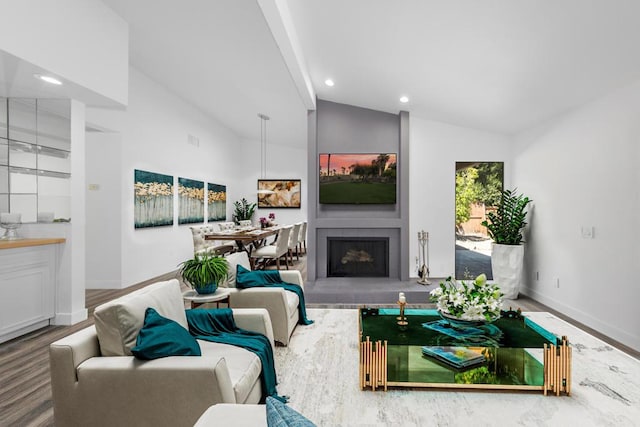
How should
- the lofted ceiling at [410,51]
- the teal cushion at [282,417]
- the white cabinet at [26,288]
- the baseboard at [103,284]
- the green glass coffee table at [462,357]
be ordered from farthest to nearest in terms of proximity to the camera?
the baseboard at [103,284] < the white cabinet at [26,288] < the lofted ceiling at [410,51] < the green glass coffee table at [462,357] < the teal cushion at [282,417]

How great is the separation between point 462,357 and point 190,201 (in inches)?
258

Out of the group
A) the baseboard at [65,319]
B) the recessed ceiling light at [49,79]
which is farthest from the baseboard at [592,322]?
the recessed ceiling light at [49,79]

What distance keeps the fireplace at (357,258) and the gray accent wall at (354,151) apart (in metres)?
0.13

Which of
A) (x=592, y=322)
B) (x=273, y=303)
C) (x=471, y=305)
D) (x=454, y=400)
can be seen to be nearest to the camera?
(x=454, y=400)

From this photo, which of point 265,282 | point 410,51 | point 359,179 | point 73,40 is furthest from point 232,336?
point 359,179

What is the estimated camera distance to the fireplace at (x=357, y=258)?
6.35 m

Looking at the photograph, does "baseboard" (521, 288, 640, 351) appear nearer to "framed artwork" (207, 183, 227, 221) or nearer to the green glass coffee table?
the green glass coffee table

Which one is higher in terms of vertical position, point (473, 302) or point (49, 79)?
point (49, 79)

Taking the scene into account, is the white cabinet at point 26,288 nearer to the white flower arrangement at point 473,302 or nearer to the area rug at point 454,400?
the area rug at point 454,400

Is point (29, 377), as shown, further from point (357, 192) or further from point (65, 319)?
point (357, 192)

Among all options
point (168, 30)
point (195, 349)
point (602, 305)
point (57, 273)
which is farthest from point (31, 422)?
point (602, 305)

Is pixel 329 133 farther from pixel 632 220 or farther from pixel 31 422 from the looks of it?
pixel 31 422

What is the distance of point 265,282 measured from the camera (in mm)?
3867

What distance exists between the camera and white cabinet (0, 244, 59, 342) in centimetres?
359
